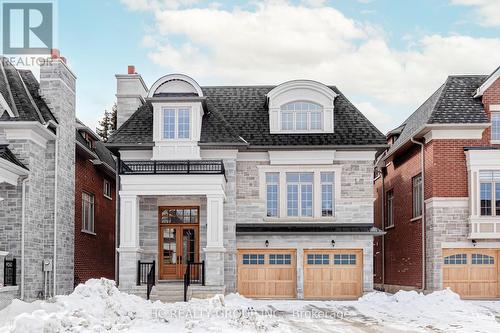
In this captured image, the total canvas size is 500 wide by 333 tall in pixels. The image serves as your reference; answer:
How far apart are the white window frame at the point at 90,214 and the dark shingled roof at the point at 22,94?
5.32m

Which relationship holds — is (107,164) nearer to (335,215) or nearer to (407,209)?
(335,215)

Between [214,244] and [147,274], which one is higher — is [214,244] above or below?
above

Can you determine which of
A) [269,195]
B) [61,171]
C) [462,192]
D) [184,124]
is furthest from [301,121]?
[61,171]

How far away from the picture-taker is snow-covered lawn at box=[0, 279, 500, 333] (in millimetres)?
15839

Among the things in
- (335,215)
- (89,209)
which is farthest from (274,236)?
(89,209)

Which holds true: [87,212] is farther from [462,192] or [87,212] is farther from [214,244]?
[462,192]

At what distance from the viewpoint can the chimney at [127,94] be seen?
29.6m

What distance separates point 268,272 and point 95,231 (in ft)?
27.0

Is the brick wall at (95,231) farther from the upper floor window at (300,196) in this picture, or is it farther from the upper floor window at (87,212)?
the upper floor window at (300,196)

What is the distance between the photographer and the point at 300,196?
27.3 m

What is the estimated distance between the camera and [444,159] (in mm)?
26328

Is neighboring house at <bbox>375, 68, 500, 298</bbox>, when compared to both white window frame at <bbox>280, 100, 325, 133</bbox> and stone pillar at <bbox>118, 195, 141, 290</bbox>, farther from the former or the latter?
stone pillar at <bbox>118, 195, 141, 290</bbox>

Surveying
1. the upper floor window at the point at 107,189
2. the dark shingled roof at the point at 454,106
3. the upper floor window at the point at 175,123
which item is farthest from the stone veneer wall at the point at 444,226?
the upper floor window at the point at 107,189

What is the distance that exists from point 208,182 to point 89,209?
724 cm
